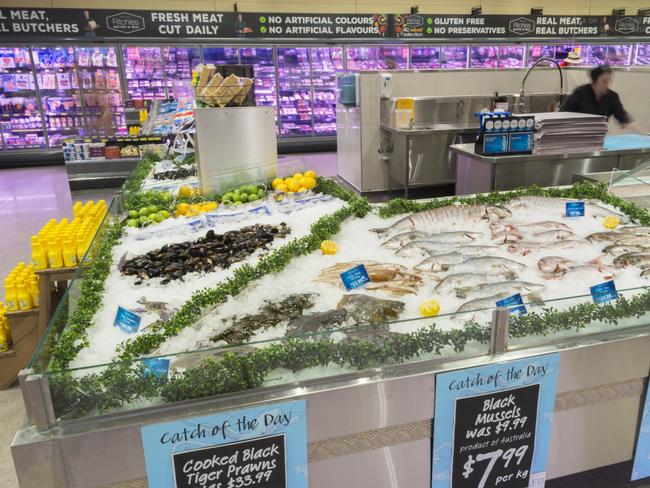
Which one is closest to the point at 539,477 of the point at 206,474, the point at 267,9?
the point at 206,474

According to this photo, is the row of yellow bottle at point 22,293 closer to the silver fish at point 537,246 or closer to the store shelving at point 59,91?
the silver fish at point 537,246

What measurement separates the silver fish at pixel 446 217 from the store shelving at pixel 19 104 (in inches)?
Answer: 382

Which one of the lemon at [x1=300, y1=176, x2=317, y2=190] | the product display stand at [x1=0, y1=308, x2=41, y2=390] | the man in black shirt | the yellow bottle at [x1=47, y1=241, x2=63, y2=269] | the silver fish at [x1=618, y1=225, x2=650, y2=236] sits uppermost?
the man in black shirt

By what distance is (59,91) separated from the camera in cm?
1021

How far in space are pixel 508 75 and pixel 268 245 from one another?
22.6 ft

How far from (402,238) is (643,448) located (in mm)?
1282

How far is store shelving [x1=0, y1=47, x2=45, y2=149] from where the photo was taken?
9.90 m

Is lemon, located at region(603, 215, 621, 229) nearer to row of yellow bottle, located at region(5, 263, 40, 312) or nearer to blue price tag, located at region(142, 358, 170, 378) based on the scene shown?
blue price tag, located at region(142, 358, 170, 378)

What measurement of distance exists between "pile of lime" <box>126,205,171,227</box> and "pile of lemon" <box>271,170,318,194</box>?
0.80 metres

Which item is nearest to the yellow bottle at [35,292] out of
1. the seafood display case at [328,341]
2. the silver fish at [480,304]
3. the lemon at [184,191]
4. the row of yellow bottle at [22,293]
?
the row of yellow bottle at [22,293]

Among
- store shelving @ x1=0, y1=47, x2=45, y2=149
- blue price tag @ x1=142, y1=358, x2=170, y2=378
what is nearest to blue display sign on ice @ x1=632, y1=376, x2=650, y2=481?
blue price tag @ x1=142, y1=358, x2=170, y2=378

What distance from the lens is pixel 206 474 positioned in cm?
150

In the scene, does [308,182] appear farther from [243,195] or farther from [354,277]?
[354,277]

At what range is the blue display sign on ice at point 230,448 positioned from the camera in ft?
4.75
